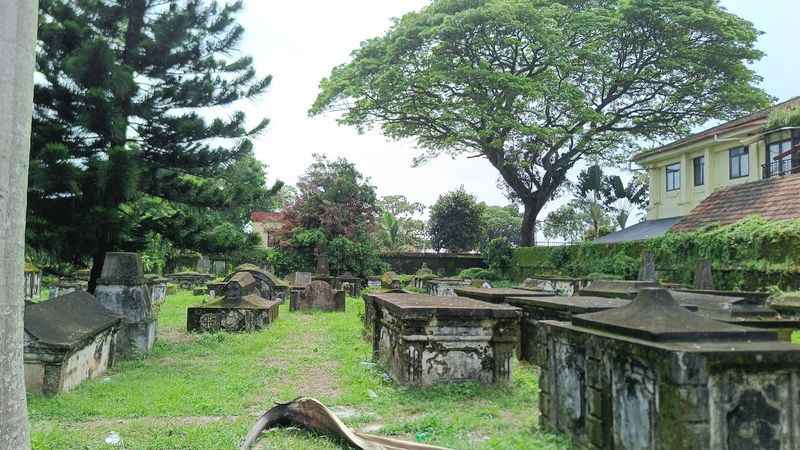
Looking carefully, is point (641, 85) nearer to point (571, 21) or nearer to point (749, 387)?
point (571, 21)

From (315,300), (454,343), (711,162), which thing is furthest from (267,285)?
(711,162)

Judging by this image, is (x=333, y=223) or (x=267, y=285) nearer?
(x=267, y=285)

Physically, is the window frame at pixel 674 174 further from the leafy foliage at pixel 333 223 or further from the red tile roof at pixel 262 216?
the red tile roof at pixel 262 216

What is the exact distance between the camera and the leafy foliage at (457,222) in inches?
1436

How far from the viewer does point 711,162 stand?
21.4 metres

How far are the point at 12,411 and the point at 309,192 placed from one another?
26244 mm

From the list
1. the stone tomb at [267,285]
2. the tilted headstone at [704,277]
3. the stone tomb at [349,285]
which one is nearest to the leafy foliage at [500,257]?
the stone tomb at [349,285]

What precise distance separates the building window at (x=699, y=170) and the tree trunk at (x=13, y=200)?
75.4ft

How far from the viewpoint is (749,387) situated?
3125 mm

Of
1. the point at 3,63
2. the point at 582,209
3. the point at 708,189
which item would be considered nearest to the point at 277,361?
the point at 3,63

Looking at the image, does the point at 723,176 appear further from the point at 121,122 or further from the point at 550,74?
the point at 121,122

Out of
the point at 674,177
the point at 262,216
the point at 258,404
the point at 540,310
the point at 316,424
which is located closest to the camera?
the point at 316,424

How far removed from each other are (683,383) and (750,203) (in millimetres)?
14319

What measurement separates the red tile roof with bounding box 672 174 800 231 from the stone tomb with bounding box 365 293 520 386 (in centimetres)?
1007
